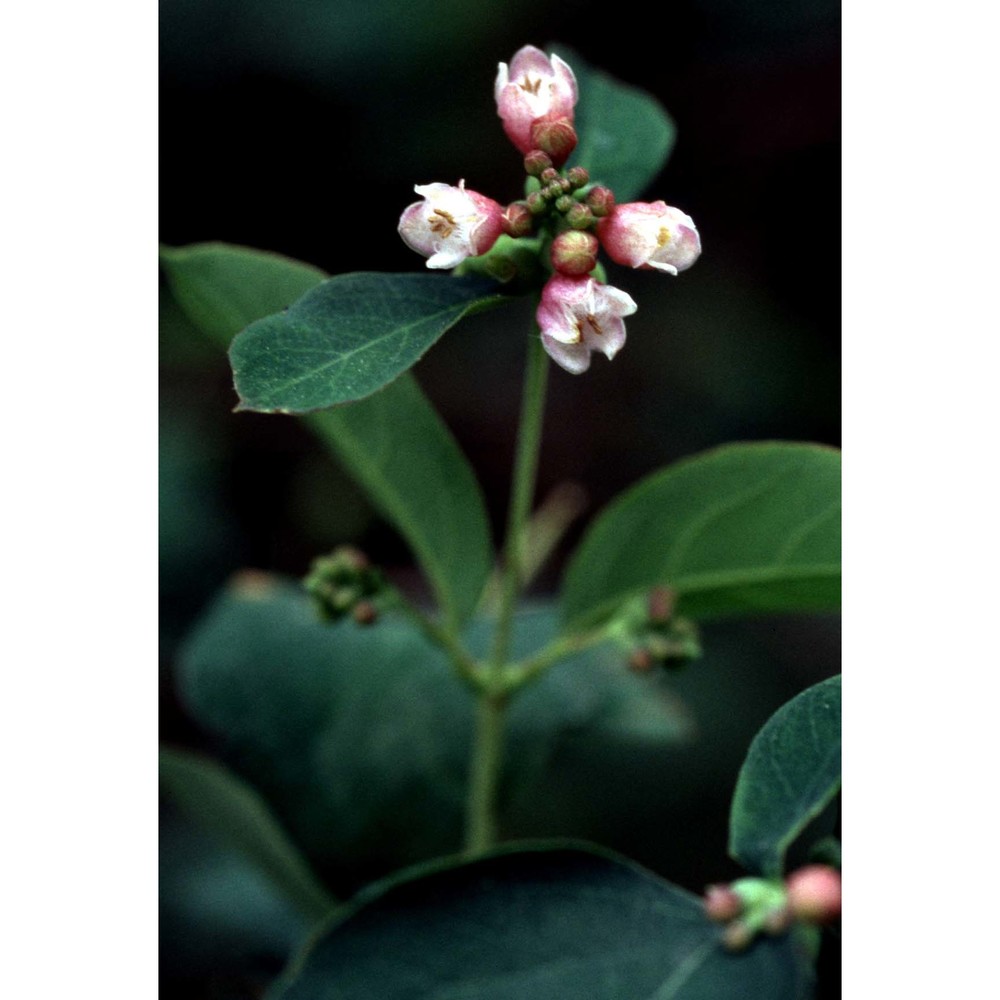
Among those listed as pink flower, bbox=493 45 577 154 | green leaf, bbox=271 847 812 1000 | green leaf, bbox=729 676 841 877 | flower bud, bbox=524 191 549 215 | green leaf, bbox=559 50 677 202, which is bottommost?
green leaf, bbox=271 847 812 1000

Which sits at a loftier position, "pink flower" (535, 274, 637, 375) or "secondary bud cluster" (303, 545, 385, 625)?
"pink flower" (535, 274, 637, 375)

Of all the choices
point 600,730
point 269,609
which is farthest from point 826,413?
point 269,609

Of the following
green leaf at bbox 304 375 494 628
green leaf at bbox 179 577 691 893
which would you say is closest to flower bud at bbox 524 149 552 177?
green leaf at bbox 304 375 494 628

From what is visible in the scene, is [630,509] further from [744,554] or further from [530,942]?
[530,942]

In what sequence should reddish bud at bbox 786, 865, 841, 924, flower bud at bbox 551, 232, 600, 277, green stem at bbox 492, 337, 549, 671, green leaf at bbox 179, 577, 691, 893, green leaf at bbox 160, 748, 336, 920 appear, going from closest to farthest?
reddish bud at bbox 786, 865, 841, 924 < flower bud at bbox 551, 232, 600, 277 < green stem at bbox 492, 337, 549, 671 < green leaf at bbox 160, 748, 336, 920 < green leaf at bbox 179, 577, 691, 893

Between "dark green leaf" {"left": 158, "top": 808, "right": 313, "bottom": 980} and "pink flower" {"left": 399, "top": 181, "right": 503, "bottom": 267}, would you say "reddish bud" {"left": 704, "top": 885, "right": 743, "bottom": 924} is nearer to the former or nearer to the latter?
"pink flower" {"left": 399, "top": 181, "right": 503, "bottom": 267}

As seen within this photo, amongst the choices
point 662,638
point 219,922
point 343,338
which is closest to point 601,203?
point 343,338

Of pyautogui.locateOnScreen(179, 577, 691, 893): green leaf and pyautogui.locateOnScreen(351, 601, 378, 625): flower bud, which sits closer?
pyautogui.locateOnScreen(351, 601, 378, 625): flower bud
